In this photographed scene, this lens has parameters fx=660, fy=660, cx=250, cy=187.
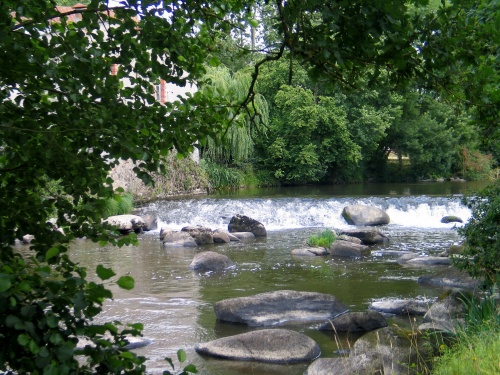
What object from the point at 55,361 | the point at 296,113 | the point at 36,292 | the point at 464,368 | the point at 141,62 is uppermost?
the point at 296,113

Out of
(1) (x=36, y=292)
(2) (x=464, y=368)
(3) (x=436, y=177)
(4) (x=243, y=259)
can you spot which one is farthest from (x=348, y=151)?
(1) (x=36, y=292)

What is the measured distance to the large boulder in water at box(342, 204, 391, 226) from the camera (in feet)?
66.4

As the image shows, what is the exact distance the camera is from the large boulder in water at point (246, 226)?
18.5m

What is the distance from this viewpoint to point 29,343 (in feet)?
6.22

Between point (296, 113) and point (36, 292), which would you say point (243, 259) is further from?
point (296, 113)

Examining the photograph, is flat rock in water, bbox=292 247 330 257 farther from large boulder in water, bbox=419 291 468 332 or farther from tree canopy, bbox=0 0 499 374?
tree canopy, bbox=0 0 499 374

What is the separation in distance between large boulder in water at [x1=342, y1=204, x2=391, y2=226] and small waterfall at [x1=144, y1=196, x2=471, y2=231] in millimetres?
282

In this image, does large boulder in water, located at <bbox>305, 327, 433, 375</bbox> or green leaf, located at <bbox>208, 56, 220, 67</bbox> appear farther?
large boulder in water, located at <bbox>305, 327, 433, 375</bbox>

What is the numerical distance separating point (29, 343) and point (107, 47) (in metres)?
1.77

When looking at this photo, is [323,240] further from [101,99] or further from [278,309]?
[101,99]

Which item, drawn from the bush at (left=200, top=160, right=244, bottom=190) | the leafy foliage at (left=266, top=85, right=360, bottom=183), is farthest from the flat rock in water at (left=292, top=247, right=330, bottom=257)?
the leafy foliage at (left=266, top=85, right=360, bottom=183)

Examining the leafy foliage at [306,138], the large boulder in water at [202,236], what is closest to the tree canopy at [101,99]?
the large boulder in water at [202,236]

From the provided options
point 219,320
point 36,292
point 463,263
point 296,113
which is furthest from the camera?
point 296,113

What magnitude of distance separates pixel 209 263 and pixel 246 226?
210 inches
